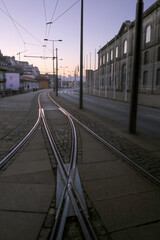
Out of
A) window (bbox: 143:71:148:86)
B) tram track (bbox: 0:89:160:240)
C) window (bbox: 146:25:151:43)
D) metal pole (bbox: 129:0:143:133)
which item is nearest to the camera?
tram track (bbox: 0:89:160:240)

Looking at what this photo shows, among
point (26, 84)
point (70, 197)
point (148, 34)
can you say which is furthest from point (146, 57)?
point (26, 84)

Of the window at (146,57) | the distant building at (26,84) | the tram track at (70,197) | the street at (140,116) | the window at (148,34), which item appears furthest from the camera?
the distant building at (26,84)

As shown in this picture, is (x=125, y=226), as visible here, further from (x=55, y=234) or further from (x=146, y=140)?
(x=146, y=140)

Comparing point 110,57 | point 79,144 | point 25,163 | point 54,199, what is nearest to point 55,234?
point 54,199

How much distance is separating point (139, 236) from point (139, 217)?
38 centimetres

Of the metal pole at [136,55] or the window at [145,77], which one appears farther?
the window at [145,77]

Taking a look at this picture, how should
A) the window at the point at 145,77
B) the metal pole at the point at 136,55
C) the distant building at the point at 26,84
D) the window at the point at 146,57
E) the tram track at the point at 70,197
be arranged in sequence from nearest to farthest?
the tram track at the point at 70,197 < the metal pole at the point at 136,55 < the window at the point at 145,77 < the window at the point at 146,57 < the distant building at the point at 26,84

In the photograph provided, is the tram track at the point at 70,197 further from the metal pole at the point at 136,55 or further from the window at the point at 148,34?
the window at the point at 148,34

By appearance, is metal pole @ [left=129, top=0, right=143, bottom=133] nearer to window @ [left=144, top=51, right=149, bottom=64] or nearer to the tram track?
the tram track

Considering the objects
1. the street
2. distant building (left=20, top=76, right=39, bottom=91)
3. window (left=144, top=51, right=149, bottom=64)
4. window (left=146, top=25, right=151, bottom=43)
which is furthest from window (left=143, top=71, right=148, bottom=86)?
distant building (left=20, top=76, right=39, bottom=91)

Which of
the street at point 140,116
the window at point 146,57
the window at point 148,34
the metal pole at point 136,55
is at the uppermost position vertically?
the window at point 148,34

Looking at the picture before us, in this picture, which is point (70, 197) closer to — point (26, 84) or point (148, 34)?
point (148, 34)

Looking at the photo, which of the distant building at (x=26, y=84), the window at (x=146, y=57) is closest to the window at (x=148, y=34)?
the window at (x=146, y=57)

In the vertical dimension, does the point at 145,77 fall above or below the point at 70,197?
above
